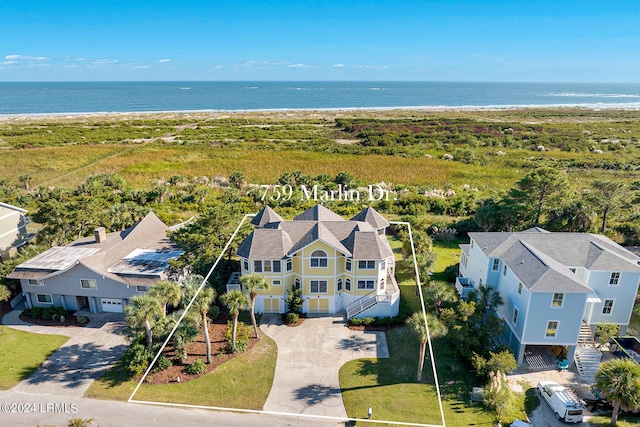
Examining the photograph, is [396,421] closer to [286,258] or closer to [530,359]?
[530,359]

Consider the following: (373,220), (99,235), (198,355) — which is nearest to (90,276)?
(99,235)

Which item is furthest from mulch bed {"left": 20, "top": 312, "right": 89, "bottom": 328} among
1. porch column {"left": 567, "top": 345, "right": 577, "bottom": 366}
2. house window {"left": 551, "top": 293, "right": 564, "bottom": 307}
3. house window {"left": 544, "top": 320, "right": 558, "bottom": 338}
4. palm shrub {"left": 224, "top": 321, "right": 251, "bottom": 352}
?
porch column {"left": 567, "top": 345, "right": 577, "bottom": 366}

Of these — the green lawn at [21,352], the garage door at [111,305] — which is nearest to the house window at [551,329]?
the garage door at [111,305]

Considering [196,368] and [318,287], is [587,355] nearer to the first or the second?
[318,287]

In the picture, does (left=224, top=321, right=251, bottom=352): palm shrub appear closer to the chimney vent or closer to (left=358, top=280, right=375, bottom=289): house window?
(left=358, top=280, right=375, bottom=289): house window

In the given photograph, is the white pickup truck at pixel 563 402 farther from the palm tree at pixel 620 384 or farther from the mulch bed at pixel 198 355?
the mulch bed at pixel 198 355

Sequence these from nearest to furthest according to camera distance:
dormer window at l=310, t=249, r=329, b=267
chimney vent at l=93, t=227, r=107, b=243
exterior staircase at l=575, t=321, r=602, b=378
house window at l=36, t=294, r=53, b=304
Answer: exterior staircase at l=575, t=321, r=602, b=378, dormer window at l=310, t=249, r=329, b=267, house window at l=36, t=294, r=53, b=304, chimney vent at l=93, t=227, r=107, b=243

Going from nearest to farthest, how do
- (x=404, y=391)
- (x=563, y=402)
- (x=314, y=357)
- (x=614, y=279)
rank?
1. (x=563, y=402)
2. (x=404, y=391)
3. (x=314, y=357)
4. (x=614, y=279)
